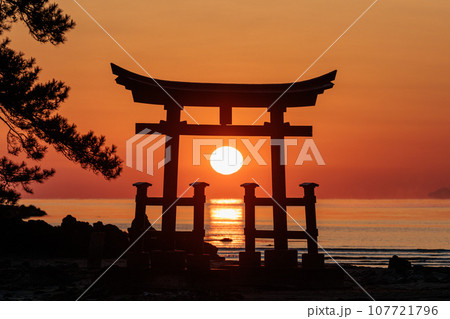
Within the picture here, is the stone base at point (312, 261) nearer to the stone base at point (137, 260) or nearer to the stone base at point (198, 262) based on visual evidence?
the stone base at point (198, 262)

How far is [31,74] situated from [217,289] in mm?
8920

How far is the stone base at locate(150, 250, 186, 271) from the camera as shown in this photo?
40.4 feet

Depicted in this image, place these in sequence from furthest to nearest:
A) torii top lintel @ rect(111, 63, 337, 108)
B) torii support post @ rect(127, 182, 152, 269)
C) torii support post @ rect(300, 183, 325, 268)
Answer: torii top lintel @ rect(111, 63, 337, 108) → torii support post @ rect(300, 183, 325, 268) → torii support post @ rect(127, 182, 152, 269)

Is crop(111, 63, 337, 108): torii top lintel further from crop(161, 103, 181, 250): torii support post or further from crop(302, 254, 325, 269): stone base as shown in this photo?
crop(302, 254, 325, 269): stone base

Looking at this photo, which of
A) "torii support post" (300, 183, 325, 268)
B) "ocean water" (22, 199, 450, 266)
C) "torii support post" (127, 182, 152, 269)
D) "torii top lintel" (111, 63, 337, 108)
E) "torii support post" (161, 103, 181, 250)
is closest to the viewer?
"torii support post" (127, 182, 152, 269)

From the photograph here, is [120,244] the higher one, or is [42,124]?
[42,124]

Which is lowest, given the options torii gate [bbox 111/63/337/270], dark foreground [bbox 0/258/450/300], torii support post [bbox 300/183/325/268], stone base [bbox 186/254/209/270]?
dark foreground [bbox 0/258/450/300]

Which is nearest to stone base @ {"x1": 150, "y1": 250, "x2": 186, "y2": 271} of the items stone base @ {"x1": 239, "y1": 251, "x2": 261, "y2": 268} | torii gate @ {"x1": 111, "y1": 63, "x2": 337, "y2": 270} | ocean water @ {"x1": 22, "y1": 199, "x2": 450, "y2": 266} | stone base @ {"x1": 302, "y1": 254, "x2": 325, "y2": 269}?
torii gate @ {"x1": 111, "y1": 63, "x2": 337, "y2": 270}

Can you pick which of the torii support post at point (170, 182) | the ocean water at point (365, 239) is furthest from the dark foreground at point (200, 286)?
the ocean water at point (365, 239)

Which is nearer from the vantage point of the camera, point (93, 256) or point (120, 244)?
point (93, 256)

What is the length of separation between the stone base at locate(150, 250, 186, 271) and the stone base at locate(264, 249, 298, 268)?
210cm

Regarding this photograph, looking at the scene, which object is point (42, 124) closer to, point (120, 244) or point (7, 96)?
point (7, 96)
